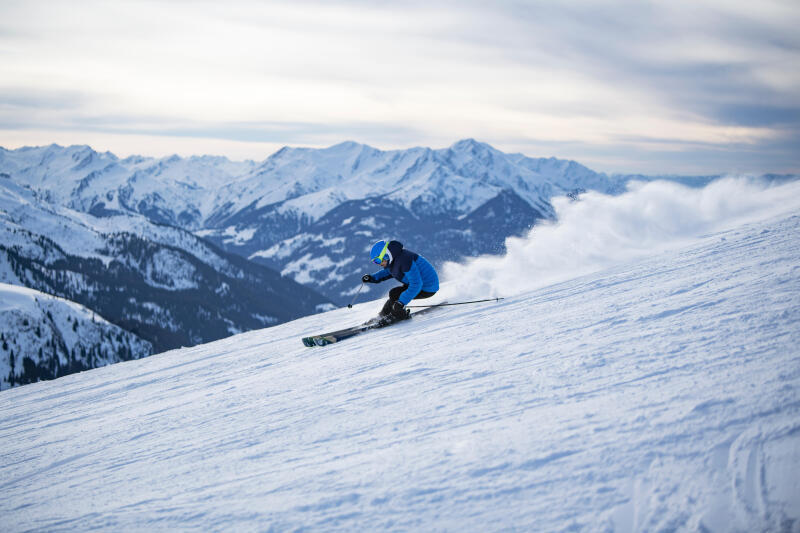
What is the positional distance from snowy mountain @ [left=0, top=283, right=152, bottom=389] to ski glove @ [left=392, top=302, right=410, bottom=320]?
134 metres

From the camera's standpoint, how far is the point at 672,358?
5.94 m

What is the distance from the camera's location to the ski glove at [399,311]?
12.7 meters

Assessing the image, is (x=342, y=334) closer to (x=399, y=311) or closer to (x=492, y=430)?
(x=399, y=311)

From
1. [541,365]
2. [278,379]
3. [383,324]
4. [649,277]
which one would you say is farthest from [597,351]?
[383,324]

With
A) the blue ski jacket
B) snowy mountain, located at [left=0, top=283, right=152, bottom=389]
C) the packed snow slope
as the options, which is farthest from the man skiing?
snowy mountain, located at [left=0, top=283, right=152, bottom=389]

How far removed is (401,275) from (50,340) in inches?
5728

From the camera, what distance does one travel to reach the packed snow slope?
13.4 ft

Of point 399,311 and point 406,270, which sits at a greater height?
point 406,270

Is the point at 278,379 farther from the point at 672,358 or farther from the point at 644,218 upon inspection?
the point at 644,218

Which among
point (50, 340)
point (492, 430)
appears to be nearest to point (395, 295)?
point (492, 430)

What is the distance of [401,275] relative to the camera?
12.1 m

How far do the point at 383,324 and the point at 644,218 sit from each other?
998 centimetres

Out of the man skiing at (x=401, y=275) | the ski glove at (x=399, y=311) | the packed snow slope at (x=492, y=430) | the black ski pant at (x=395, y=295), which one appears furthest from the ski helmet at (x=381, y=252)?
the packed snow slope at (x=492, y=430)

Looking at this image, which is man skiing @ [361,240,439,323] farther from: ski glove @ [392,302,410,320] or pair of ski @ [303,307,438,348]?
pair of ski @ [303,307,438,348]
